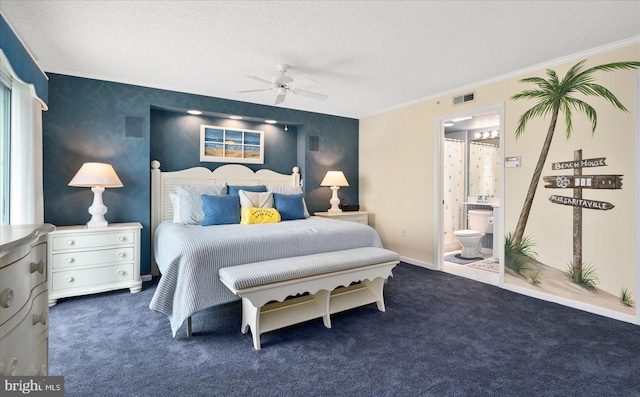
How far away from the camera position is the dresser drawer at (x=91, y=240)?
3000 millimetres

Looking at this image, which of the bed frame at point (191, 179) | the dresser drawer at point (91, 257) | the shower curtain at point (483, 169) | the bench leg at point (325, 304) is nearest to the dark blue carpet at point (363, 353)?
the bench leg at point (325, 304)

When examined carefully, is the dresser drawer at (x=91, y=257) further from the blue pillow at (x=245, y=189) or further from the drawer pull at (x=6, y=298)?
the drawer pull at (x=6, y=298)

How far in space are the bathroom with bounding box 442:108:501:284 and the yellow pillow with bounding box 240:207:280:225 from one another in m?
2.87

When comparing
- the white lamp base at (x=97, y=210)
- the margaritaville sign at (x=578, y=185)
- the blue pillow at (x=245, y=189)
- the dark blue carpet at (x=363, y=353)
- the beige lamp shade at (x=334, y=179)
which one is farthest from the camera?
the beige lamp shade at (x=334, y=179)

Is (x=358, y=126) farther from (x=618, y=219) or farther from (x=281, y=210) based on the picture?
(x=618, y=219)

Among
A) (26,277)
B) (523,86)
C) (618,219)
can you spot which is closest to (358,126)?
(523,86)

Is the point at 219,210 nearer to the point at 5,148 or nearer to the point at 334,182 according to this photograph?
the point at 5,148

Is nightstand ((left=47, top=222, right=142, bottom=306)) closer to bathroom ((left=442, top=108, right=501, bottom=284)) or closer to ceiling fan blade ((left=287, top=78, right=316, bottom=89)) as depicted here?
ceiling fan blade ((left=287, top=78, right=316, bottom=89))

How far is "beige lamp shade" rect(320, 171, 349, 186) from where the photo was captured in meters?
4.99

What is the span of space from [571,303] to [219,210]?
12.3 feet

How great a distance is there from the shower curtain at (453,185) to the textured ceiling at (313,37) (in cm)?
203

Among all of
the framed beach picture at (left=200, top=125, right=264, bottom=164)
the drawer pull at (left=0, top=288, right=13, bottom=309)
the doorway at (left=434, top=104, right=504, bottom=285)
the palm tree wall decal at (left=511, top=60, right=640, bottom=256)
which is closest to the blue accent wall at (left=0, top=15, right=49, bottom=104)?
the framed beach picture at (left=200, top=125, right=264, bottom=164)

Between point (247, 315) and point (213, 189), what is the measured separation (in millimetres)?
2038

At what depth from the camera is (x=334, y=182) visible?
4988mm
